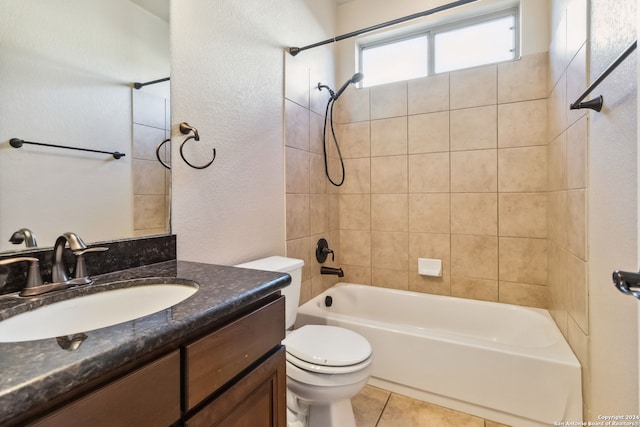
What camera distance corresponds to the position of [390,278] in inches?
95.5

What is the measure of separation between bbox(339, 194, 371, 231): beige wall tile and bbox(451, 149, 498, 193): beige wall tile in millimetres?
683

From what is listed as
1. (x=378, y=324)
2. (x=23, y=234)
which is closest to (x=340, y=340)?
(x=378, y=324)

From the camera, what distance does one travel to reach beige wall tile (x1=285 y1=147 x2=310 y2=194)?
1.93m

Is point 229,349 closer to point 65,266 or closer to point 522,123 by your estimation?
point 65,266

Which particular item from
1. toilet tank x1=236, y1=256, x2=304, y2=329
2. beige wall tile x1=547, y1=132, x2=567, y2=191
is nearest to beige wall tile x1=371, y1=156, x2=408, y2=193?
beige wall tile x1=547, y1=132, x2=567, y2=191

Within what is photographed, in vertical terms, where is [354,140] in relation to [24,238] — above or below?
above

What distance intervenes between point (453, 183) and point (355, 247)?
930mm

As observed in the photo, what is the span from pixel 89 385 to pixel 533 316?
2.23 m

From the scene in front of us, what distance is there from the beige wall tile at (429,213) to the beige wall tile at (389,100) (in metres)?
0.69

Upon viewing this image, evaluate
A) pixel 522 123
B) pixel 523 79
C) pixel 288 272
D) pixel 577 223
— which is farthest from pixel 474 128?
pixel 288 272

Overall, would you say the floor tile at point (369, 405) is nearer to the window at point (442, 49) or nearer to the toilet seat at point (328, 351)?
the toilet seat at point (328, 351)

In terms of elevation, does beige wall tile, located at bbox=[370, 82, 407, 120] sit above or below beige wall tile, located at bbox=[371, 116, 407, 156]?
above

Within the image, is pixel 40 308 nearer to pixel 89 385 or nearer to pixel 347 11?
pixel 89 385

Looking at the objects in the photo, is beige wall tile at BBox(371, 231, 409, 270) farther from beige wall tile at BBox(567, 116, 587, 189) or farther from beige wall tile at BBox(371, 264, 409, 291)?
beige wall tile at BBox(567, 116, 587, 189)
